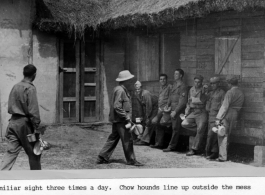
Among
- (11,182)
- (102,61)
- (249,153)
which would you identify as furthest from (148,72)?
(11,182)

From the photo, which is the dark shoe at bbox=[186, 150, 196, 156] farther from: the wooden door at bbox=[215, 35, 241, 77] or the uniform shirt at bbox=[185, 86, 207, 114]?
the wooden door at bbox=[215, 35, 241, 77]

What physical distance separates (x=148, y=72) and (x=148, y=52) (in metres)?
0.52

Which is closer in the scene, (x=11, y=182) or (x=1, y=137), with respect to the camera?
(x=11, y=182)

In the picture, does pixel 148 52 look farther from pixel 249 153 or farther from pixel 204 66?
pixel 249 153

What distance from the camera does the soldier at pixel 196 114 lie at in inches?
381

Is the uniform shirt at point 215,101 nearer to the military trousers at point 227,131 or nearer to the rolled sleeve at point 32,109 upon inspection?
the military trousers at point 227,131

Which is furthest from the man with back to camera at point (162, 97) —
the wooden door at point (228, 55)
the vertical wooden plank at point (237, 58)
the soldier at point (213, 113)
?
the vertical wooden plank at point (237, 58)

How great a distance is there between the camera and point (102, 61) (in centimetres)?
1325

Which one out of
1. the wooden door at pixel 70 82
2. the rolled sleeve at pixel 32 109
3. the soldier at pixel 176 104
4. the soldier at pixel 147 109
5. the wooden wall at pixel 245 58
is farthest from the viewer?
the wooden door at pixel 70 82

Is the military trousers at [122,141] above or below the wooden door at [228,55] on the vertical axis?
below

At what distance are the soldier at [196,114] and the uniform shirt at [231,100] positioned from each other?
2.18ft

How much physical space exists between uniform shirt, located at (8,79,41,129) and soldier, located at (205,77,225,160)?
13.0 feet

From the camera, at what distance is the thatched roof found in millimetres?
9750

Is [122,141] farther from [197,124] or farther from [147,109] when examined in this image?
[147,109]
